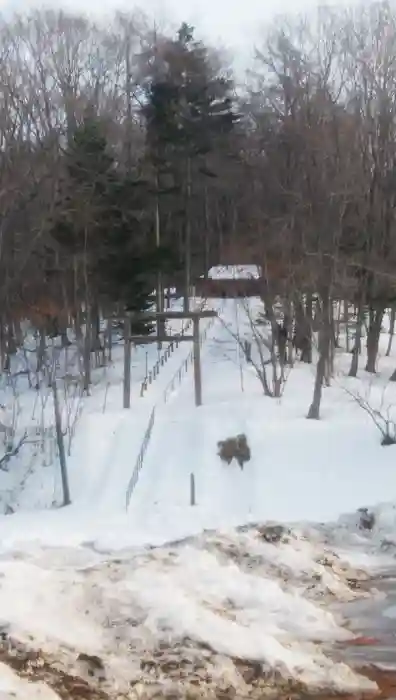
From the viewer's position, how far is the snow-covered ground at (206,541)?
32.5 ft

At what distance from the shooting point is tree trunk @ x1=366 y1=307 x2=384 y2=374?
93.7 feet

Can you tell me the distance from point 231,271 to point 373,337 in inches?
469

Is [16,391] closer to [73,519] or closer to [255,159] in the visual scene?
[73,519]

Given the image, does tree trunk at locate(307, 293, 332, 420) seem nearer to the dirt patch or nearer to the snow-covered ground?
the snow-covered ground

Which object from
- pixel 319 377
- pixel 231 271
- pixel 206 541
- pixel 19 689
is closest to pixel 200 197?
pixel 231 271

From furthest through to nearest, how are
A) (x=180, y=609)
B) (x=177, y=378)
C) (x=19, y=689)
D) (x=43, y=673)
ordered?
(x=177, y=378) < (x=180, y=609) < (x=43, y=673) < (x=19, y=689)

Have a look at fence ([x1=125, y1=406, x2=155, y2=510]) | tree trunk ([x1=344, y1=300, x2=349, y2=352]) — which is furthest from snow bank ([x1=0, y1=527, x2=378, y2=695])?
tree trunk ([x1=344, y1=300, x2=349, y2=352])

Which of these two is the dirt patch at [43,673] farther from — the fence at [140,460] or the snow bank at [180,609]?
the fence at [140,460]

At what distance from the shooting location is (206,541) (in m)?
14.0

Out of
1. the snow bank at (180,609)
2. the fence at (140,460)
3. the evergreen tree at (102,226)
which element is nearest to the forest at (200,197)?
the evergreen tree at (102,226)

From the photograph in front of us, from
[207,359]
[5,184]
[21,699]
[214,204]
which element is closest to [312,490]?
[21,699]

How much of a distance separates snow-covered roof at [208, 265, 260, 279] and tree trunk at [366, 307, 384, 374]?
29.2 feet

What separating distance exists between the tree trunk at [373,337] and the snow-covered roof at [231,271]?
8.89 metres

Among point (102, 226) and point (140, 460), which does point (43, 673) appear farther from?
point (102, 226)
